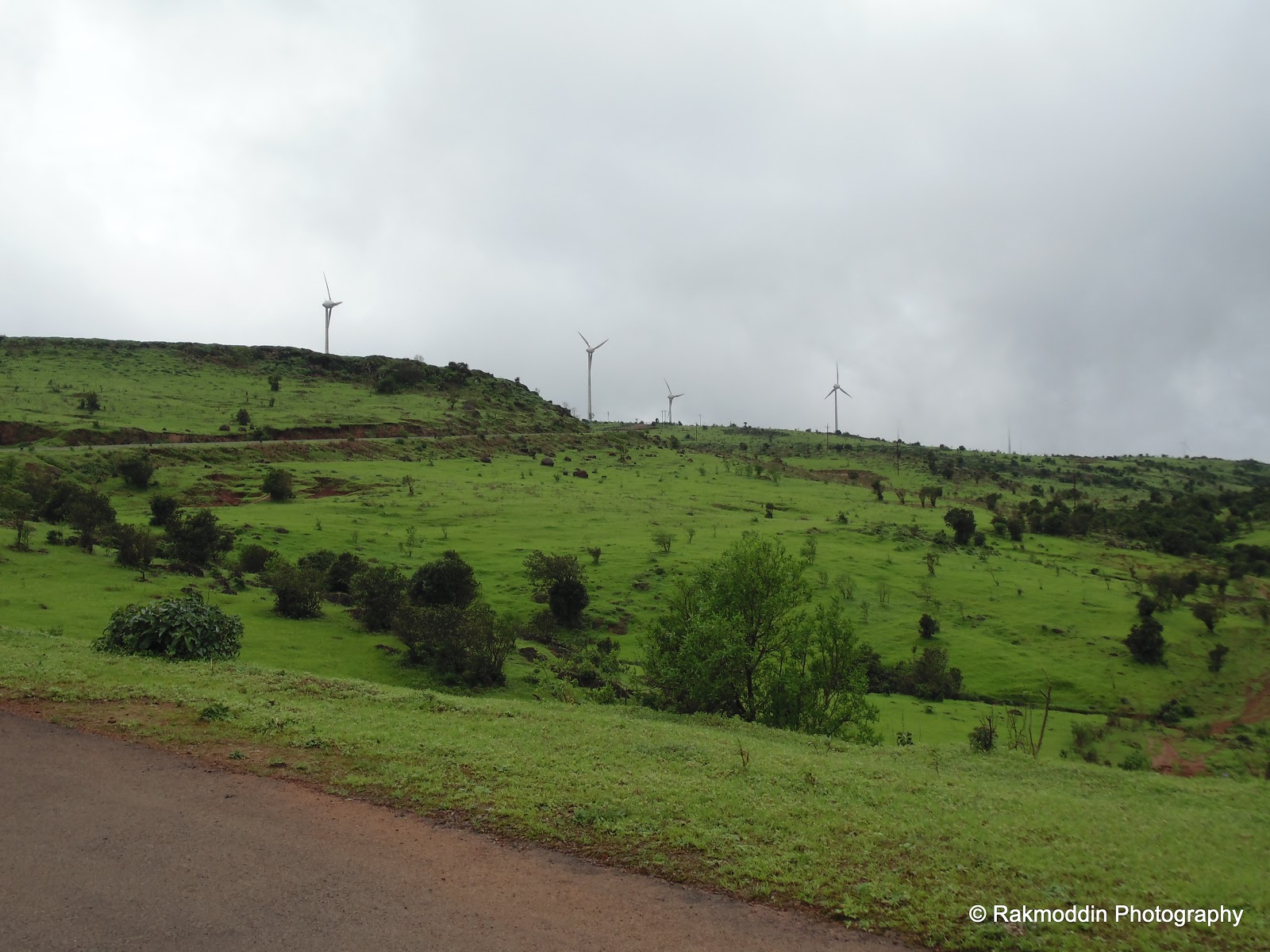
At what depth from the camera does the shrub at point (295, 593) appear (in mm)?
31422

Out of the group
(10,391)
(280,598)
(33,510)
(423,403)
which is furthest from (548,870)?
(423,403)

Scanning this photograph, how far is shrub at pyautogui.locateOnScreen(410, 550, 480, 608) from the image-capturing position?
35.1 meters

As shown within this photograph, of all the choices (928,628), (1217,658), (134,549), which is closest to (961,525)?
(1217,658)

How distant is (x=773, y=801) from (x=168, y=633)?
615 inches

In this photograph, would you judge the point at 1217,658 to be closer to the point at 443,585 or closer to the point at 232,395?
the point at 443,585

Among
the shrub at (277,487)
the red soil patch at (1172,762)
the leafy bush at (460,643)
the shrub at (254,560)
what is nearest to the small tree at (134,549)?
the shrub at (254,560)

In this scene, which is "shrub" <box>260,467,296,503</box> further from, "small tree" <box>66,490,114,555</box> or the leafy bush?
the leafy bush

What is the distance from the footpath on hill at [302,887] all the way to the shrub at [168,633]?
8.43m

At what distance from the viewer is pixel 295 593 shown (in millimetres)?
31500

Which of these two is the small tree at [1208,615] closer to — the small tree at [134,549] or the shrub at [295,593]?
the shrub at [295,593]

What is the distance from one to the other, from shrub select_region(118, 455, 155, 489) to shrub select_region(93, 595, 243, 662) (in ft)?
147

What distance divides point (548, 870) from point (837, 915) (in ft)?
10.6

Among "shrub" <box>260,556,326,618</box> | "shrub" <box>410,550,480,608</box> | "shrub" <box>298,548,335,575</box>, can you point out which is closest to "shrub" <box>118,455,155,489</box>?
"shrub" <box>298,548,335,575</box>

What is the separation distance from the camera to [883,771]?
13.5m
